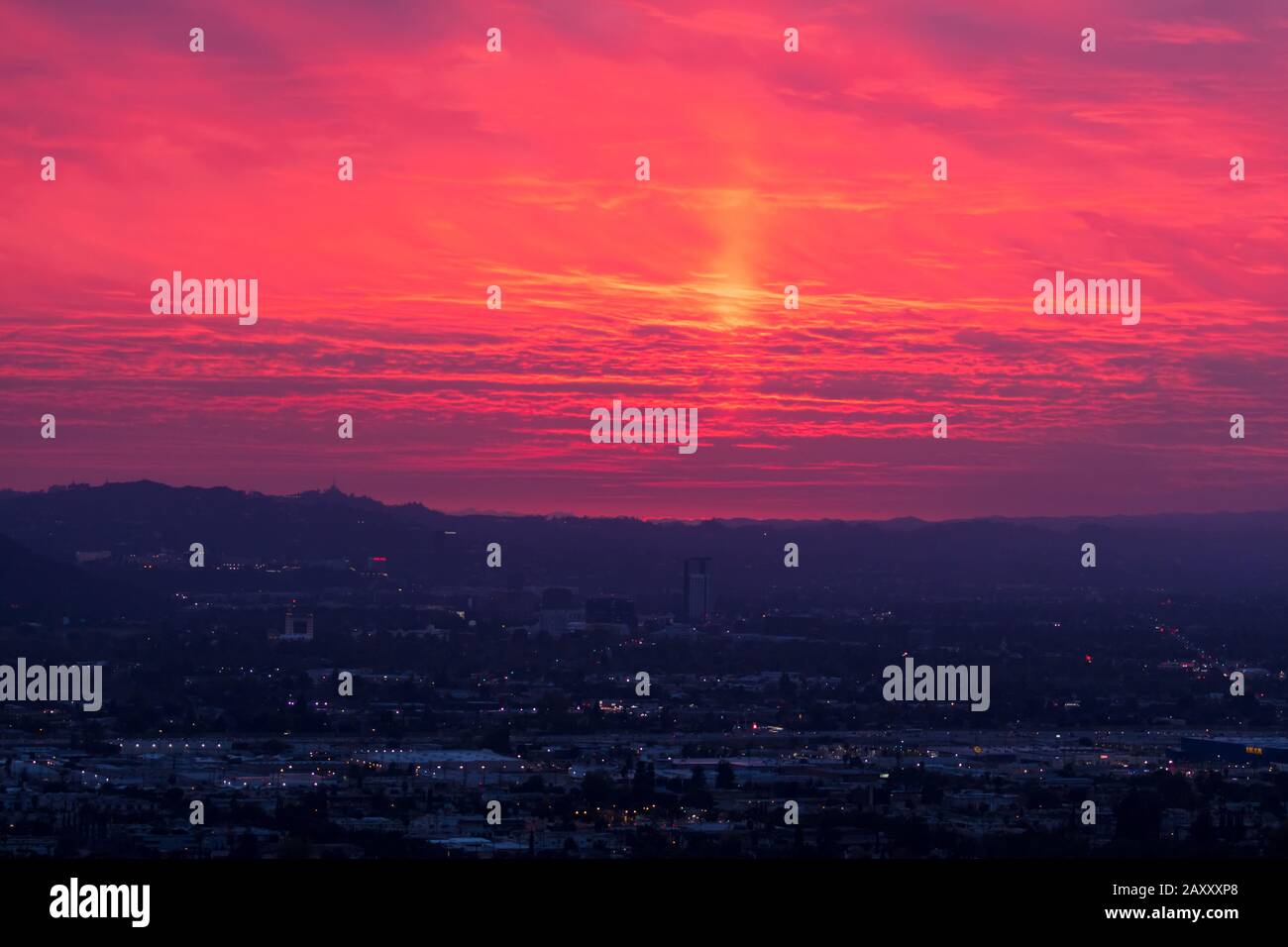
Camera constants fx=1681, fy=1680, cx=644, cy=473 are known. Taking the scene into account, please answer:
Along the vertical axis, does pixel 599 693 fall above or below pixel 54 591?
below

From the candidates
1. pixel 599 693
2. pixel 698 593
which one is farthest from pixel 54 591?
pixel 698 593

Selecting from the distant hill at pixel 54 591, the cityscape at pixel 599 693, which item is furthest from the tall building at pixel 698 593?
the distant hill at pixel 54 591

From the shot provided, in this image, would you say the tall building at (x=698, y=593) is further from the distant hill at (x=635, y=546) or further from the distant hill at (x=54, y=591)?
the distant hill at (x=54, y=591)

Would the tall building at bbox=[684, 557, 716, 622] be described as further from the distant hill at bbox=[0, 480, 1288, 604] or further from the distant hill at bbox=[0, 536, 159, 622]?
the distant hill at bbox=[0, 536, 159, 622]

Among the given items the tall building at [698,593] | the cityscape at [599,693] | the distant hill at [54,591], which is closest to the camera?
the cityscape at [599,693]

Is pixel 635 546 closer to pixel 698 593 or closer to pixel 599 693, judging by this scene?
pixel 698 593

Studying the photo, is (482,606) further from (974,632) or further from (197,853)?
(197,853)
